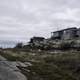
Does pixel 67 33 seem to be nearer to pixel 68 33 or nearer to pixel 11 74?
pixel 68 33

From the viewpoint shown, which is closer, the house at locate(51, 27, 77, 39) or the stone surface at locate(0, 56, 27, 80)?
the stone surface at locate(0, 56, 27, 80)

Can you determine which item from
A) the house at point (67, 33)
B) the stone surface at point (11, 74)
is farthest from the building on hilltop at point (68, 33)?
the stone surface at point (11, 74)

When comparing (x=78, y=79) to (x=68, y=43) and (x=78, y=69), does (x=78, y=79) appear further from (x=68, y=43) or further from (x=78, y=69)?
(x=68, y=43)

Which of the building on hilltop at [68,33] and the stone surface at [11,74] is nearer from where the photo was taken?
the stone surface at [11,74]

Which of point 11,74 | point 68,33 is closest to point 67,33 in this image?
point 68,33

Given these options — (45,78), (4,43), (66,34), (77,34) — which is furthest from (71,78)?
(4,43)

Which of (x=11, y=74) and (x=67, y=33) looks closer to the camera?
(x=11, y=74)

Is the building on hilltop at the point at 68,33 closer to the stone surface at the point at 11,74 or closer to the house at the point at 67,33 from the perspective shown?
the house at the point at 67,33

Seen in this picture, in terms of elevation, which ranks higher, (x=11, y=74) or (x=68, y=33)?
(x=68, y=33)

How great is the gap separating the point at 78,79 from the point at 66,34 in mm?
55101

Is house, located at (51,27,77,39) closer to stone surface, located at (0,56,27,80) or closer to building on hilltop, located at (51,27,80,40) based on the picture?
building on hilltop, located at (51,27,80,40)

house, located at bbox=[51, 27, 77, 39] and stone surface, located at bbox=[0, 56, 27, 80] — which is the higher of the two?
house, located at bbox=[51, 27, 77, 39]

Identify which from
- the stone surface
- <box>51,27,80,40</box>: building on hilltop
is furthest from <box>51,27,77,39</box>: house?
the stone surface

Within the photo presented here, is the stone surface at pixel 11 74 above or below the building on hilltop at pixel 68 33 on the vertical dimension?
below
